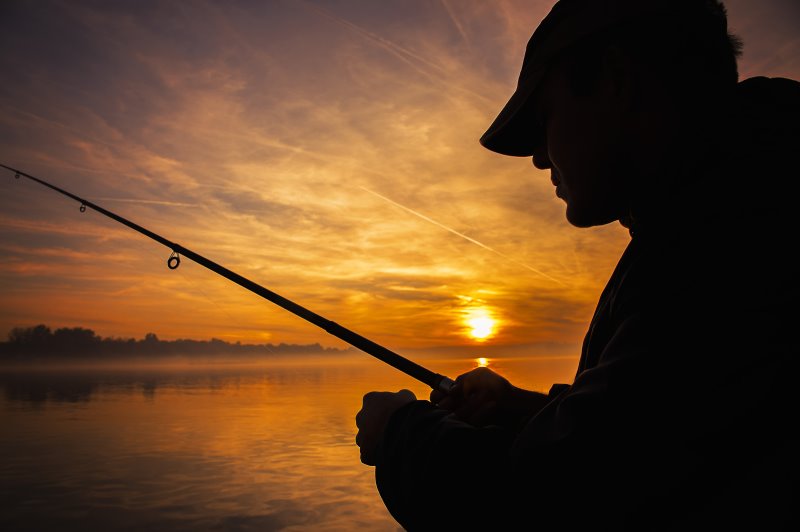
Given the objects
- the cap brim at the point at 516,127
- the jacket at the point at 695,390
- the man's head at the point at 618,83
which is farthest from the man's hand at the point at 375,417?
the cap brim at the point at 516,127

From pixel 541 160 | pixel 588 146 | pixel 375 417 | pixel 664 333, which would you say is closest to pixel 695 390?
pixel 664 333

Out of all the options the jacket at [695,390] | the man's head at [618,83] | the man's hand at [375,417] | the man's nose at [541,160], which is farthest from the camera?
the man's nose at [541,160]

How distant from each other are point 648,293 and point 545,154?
3.49ft

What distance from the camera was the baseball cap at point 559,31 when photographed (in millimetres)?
1406

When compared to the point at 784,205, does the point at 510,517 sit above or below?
below

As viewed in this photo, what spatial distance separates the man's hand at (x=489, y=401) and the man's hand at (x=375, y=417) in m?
0.51

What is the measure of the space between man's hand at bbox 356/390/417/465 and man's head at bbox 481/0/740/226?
0.82 m

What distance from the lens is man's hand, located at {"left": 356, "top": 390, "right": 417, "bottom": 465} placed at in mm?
1538

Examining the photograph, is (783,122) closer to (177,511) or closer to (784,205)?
(784,205)

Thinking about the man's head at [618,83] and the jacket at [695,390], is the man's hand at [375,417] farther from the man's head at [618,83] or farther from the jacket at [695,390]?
the man's head at [618,83]

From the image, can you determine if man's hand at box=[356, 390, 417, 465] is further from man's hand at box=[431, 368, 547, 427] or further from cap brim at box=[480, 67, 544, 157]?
cap brim at box=[480, 67, 544, 157]

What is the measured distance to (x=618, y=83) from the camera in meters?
1.41

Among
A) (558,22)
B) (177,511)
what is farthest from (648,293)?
(177,511)

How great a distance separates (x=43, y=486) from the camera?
1480 centimetres
